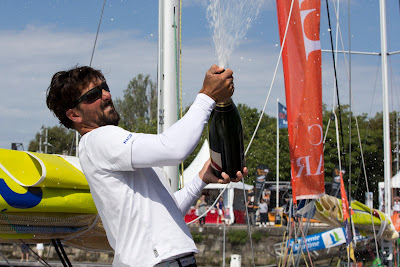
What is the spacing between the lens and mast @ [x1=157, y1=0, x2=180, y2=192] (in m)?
4.47

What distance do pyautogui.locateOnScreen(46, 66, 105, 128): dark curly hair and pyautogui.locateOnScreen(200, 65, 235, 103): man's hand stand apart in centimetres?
50

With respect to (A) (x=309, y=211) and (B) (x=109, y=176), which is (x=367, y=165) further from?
(B) (x=109, y=176)

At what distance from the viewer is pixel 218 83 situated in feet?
6.62

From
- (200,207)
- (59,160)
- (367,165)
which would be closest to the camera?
(59,160)

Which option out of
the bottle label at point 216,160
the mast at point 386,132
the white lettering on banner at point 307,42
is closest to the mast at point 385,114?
the mast at point 386,132

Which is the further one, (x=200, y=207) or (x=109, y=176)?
(x=200, y=207)

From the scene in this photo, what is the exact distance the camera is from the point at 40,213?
3312 mm

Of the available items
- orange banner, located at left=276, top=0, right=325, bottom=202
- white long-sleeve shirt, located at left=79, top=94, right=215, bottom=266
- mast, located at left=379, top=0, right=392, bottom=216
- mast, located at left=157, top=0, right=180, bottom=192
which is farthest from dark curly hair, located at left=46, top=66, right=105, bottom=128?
mast, located at left=379, top=0, right=392, bottom=216

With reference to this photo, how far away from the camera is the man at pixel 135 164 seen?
1.97m

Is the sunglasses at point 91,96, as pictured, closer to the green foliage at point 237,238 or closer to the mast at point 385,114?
the mast at point 385,114

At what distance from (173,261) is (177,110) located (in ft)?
8.37

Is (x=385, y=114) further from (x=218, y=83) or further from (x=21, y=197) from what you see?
(x=218, y=83)

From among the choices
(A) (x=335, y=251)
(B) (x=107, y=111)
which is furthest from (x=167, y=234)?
(A) (x=335, y=251)

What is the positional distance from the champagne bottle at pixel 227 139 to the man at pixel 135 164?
5 cm
